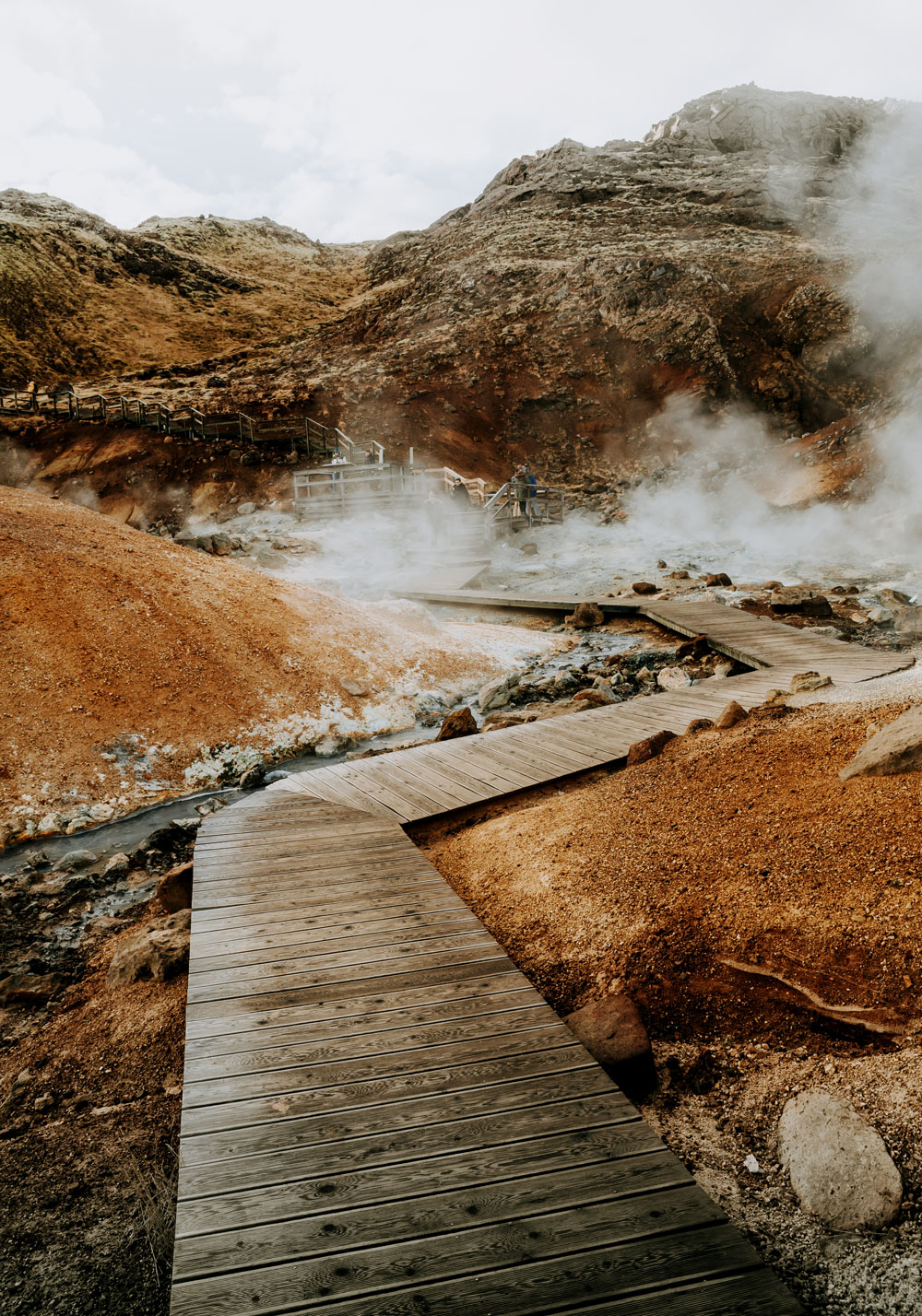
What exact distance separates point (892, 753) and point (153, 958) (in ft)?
13.7

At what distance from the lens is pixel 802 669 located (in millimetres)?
7910

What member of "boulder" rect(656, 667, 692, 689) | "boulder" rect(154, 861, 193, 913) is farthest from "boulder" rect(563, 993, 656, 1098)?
"boulder" rect(656, 667, 692, 689)

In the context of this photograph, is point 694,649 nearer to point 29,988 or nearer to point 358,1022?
point 358,1022

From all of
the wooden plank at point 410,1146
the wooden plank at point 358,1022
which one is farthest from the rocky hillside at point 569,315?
the wooden plank at point 410,1146

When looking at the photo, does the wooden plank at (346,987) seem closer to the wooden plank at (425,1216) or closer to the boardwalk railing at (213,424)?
the wooden plank at (425,1216)

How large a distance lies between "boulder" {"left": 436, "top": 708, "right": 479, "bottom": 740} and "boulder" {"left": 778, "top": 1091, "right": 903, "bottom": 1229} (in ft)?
15.9

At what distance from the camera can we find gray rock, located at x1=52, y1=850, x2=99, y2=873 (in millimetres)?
5500

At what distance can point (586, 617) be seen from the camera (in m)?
12.3

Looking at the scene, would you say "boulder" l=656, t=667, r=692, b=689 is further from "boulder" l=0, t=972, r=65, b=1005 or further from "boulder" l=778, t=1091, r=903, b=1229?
"boulder" l=0, t=972, r=65, b=1005

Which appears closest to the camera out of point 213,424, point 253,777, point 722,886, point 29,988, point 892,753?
point 722,886

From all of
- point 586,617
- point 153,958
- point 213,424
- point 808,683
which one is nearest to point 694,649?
point 586,617

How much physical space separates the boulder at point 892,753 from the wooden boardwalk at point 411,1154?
231 cm

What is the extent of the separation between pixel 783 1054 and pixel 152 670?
6839mm

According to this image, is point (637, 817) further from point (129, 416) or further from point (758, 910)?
point (129, 416)
